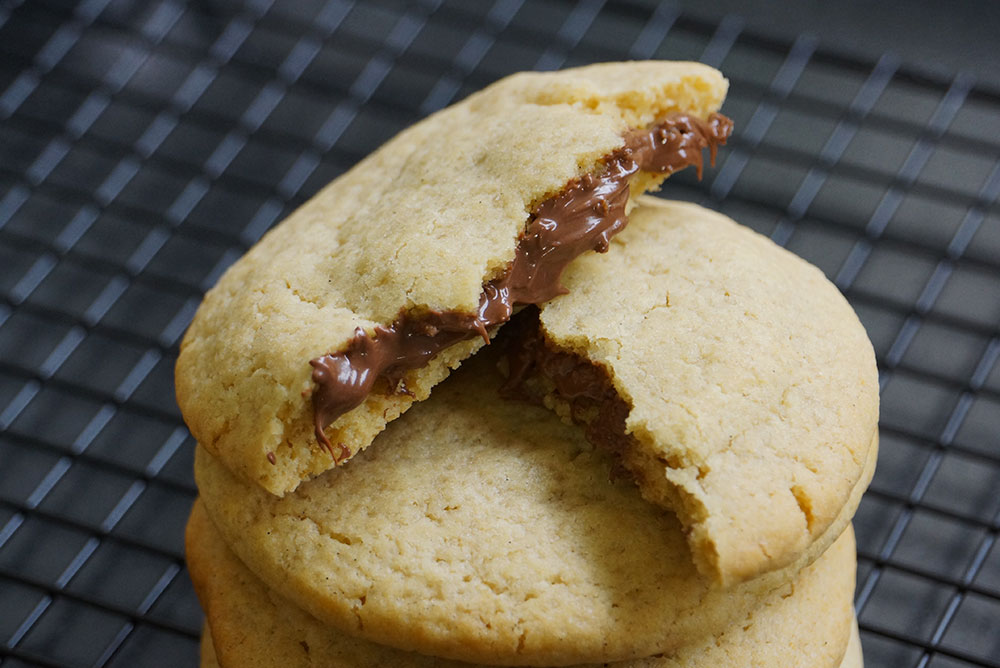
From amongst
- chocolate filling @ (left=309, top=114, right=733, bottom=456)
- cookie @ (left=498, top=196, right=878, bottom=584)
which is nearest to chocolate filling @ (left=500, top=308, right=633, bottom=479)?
cookie @ (left=498, top=196, right=878, bottom=584)

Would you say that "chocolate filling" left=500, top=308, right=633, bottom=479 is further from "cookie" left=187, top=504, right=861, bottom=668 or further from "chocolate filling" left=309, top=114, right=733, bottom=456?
"cookie" left=187, top=504, right=861, bottom=668

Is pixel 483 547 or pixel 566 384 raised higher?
pixel 566 384

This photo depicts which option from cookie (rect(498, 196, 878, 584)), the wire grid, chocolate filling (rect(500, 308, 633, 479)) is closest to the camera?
cookie (rect(498, 196, 878, 584))

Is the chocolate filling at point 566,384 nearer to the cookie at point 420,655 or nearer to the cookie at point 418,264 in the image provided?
the cookie at point 418,264

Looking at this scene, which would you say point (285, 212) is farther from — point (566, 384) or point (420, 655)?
point (420, 655)

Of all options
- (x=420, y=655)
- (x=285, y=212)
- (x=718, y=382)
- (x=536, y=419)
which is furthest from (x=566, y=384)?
(x=285, y=212)

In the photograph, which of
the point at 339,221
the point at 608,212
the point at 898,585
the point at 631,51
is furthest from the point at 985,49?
the point at 339,221

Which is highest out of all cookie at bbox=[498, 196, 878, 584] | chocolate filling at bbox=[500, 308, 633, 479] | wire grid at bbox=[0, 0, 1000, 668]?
cookie at bbox=[498, 196, 878, 584]

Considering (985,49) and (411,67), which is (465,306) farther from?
(985,49)
